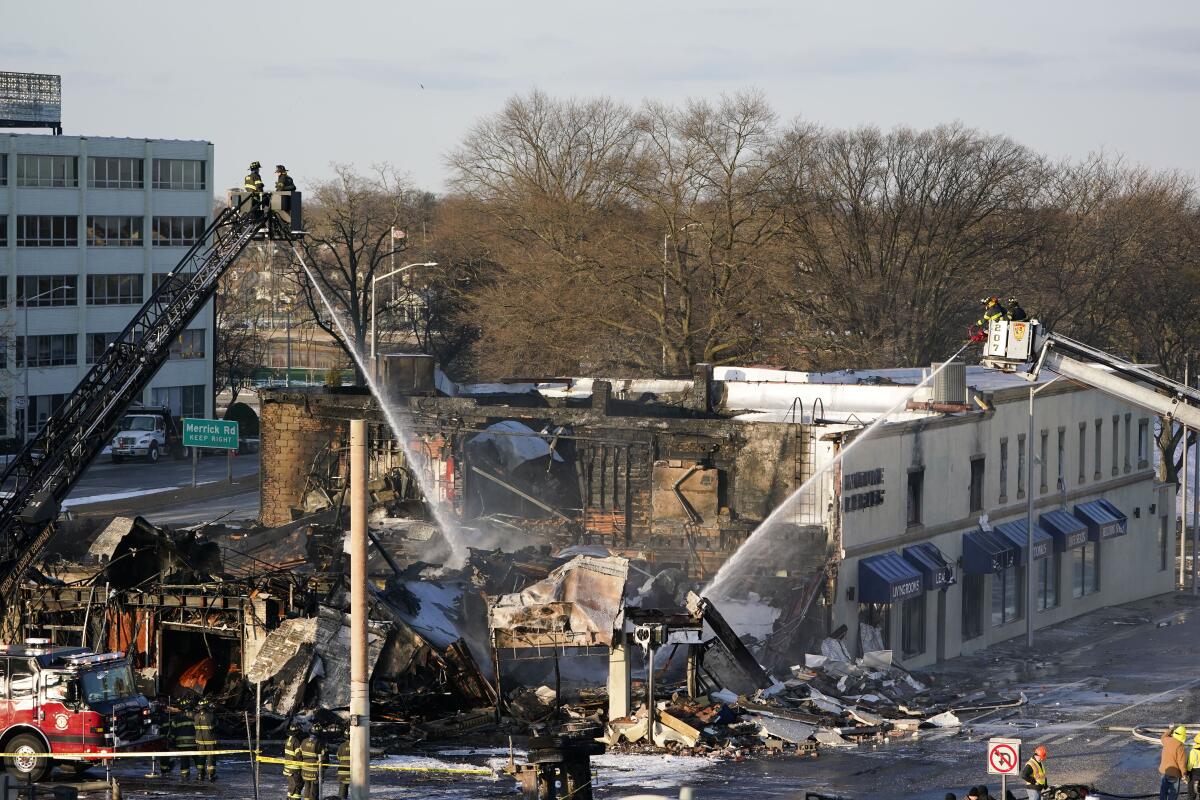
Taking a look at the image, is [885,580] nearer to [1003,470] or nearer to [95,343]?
[1003,470]

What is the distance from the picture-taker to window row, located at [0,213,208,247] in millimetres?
77562

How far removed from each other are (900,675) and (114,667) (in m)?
17.0

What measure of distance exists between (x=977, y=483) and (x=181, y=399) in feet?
161

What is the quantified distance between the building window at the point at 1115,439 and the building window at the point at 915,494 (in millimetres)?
15960

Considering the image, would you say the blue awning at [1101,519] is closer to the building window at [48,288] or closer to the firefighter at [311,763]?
the firefighter at [311,763]

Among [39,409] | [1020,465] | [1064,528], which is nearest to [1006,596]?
[1064,528]

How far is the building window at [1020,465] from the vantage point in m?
47.4

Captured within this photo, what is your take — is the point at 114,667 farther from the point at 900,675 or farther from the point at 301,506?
the point at 301,506

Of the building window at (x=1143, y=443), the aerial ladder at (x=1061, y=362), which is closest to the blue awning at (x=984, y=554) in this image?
the aerial ladder at (x=1061, y=362)

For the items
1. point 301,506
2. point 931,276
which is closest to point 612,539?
point 301,506

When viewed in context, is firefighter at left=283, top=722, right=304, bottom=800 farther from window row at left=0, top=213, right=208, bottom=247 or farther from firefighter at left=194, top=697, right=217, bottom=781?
window row at left=0, top=213, right=208, bottom=247

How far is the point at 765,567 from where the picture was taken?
3712cm

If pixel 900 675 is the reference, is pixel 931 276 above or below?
above

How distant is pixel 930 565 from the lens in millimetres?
40969
